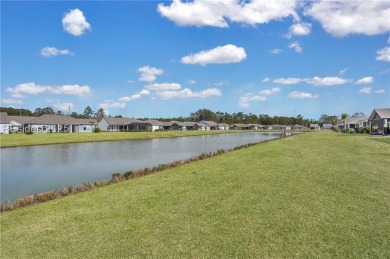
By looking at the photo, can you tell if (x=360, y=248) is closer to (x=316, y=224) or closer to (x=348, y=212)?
(x=316, y=224)

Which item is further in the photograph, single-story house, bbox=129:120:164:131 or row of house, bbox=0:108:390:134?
single-story house, bbox=129:120:164:131

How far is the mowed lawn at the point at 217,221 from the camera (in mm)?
5562

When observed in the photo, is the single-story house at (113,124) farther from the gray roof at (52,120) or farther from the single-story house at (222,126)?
the single-story house at (222,126)

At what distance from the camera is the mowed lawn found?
5562mm

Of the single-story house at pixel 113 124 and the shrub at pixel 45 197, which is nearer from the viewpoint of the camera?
the shrub at pixel 45 197

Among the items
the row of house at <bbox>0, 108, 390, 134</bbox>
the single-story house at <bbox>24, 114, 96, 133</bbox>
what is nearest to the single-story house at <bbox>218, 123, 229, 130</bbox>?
the row of house at <bbox>0, 108, 390, 134</bbox>

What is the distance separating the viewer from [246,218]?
7.01 m

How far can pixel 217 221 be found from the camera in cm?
693

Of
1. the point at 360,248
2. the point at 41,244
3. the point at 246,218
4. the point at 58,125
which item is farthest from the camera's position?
the point at 58,125

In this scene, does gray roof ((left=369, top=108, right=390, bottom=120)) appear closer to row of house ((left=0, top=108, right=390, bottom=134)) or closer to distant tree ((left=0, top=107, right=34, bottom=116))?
row of house ((left=0, top=108, right=390, bottom=134))

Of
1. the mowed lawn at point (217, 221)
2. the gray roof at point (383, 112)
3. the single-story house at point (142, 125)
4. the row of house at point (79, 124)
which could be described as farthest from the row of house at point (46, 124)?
the gray roof at point (383, 112)

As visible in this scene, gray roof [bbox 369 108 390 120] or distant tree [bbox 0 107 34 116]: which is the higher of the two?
distant tree [bbox 0 107 34 116]

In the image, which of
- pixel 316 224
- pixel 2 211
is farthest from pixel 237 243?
pixel 2 211

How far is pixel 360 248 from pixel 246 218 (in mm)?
2465
